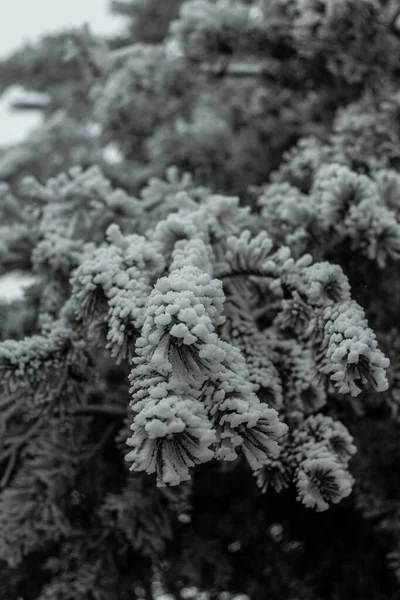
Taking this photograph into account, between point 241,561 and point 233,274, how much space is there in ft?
5.74

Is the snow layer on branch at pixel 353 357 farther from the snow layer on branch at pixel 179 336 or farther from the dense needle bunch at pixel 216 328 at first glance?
the snow layer on branch at pixel 179 336

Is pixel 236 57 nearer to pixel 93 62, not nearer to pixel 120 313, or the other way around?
pixel 93 62

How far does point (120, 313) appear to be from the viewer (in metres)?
1.41

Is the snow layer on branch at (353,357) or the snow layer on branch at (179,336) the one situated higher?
the snow layer on branch at (179,336)

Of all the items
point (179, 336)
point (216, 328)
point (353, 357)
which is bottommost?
point (216, 328)

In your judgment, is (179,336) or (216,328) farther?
(216,328)

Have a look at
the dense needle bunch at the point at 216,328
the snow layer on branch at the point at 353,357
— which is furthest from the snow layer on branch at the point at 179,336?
the snow layer on branch at the point at 353,357

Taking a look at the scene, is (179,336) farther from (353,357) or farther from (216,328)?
(216,328)

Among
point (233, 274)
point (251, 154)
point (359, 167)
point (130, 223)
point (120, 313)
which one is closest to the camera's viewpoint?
point (120, 313)

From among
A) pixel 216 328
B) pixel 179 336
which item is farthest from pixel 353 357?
pixel 216 328

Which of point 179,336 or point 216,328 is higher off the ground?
point 179,336

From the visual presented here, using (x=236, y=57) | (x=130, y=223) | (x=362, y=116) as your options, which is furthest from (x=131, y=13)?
(x=130, y=223)

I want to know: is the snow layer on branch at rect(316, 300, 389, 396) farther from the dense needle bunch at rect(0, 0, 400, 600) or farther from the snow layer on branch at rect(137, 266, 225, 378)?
the snow layer on branch at rect(137, 266, 225, 378)

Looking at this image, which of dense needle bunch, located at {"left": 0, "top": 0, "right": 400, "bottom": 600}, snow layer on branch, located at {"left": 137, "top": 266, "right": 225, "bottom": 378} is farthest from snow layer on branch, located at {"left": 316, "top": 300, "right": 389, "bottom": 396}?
snow layer on branch, located at {"left": 137, "top": 266, "right": 225, "bottom": 378}
